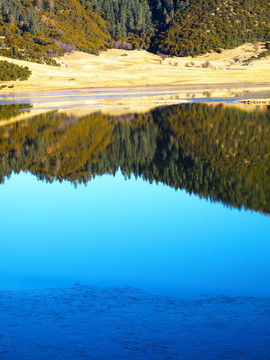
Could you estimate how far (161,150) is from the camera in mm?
27000

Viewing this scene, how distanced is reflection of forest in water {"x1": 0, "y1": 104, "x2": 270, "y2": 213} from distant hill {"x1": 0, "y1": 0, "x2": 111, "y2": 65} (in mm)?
55148

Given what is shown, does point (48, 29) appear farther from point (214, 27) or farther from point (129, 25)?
point (214, 27)

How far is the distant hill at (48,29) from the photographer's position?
310ft

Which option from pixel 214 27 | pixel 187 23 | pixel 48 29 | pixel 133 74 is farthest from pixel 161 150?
pixel 187 23

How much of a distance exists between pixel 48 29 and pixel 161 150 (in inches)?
3615

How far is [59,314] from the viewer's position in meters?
9.61

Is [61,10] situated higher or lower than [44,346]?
higher

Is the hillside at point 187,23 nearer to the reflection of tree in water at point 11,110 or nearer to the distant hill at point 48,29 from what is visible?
the distant hill at point 48,29

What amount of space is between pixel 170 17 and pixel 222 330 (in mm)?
129186

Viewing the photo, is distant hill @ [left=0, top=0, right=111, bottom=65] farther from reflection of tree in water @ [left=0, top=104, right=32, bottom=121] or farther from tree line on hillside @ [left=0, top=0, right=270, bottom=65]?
reflection of tree in water @ [left=0, top=104, right=32, bottom=121]

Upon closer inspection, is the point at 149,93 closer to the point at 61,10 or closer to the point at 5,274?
the point at 5,274

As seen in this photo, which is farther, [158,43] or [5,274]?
[158,43]

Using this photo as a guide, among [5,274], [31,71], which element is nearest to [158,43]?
[31,71]

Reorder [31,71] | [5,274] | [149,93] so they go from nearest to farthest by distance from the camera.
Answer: [5,274] < [149,93] < [31,71]
